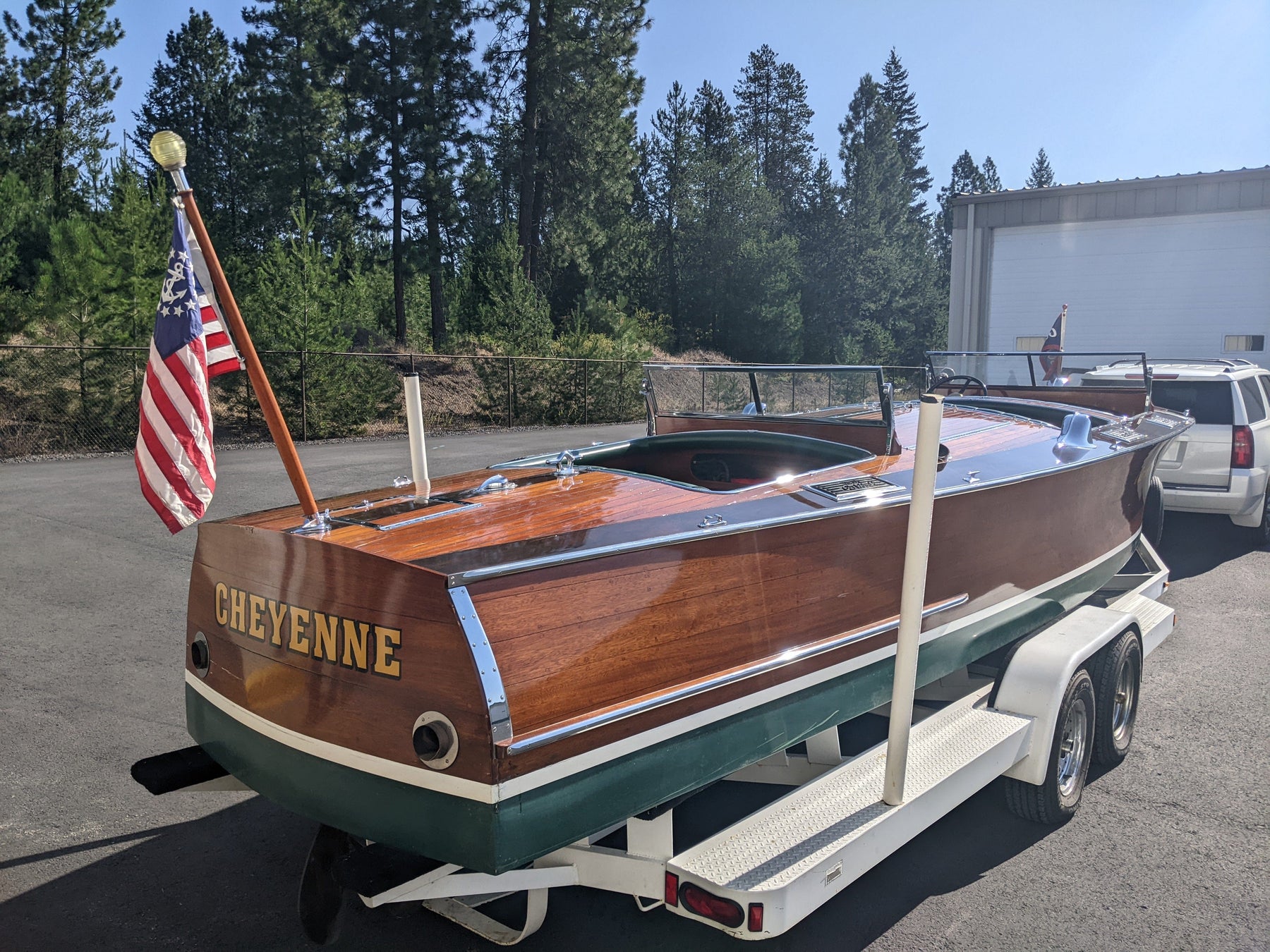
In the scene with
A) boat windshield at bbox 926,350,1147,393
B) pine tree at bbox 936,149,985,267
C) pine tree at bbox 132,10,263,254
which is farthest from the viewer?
pine tree at bbox 936,149,985,267

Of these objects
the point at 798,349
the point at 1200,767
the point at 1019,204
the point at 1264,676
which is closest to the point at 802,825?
the point at 1200,767

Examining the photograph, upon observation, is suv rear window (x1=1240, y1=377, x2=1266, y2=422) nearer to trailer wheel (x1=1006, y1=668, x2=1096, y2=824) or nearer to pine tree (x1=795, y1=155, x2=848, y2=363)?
trailer wheel (x1=1006, y1=668, x2=1096, y2=824)

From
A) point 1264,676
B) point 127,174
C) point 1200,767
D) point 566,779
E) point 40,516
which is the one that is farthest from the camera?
point 127,174

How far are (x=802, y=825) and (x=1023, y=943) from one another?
811mm

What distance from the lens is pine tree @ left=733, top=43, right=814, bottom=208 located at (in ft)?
175

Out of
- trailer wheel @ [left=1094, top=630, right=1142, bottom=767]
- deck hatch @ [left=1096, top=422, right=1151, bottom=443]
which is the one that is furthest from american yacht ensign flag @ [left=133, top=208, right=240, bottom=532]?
deck hatch @ [left=1096, top=422, right=1151, bottom=443]

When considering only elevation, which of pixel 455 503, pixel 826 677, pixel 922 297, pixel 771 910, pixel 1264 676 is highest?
pixel 922 297

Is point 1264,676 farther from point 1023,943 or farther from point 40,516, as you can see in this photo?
point 40,516

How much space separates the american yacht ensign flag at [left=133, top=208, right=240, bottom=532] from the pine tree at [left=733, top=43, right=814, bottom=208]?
5356 centimetres

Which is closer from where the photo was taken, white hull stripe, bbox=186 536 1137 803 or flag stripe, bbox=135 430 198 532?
white hull stripe, bbox=186 536 1137 803

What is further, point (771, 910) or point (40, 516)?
point (40, 516)

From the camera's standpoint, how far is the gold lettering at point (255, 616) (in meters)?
2.60

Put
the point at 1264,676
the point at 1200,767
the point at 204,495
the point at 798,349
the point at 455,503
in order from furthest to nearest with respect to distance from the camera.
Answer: the point at 798,349 → the point at 1264,676 → the point at 1200,767 → the point at 455,503 → the point at 204,495

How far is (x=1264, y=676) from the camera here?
518 cm
